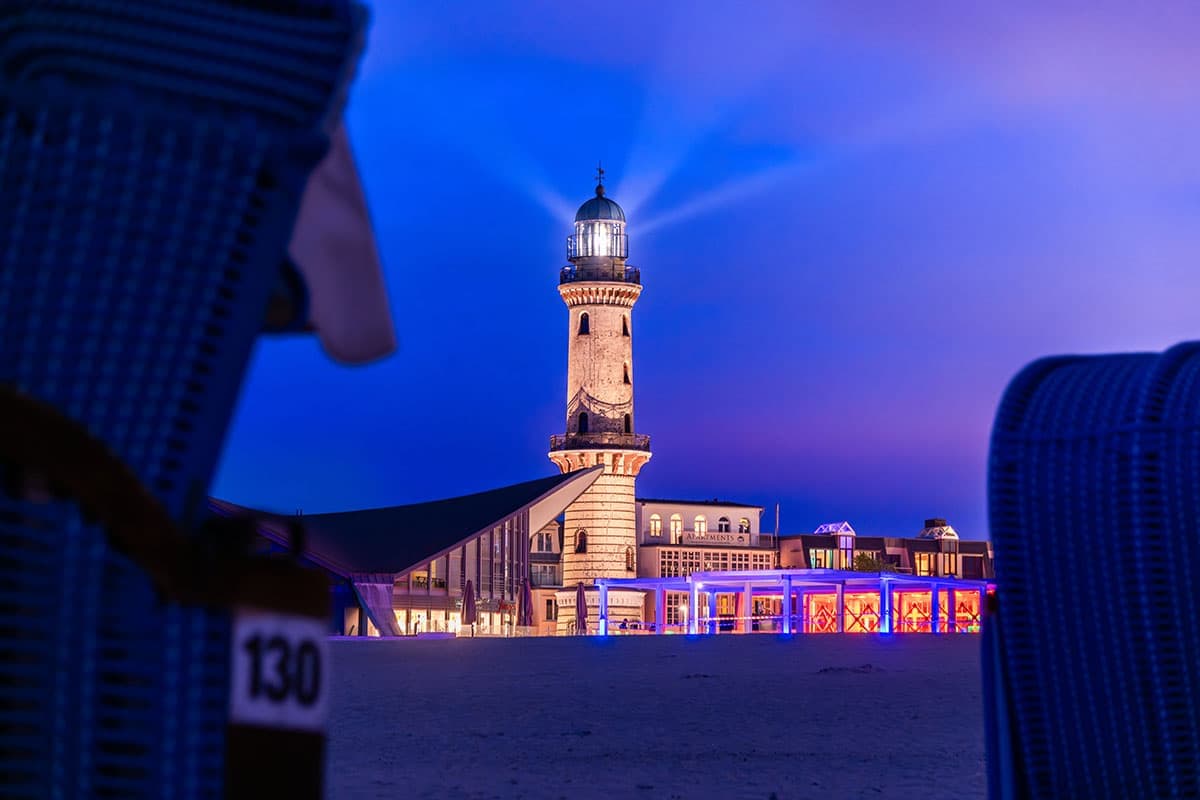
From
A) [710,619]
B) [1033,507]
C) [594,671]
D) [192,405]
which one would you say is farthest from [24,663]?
[710,619]

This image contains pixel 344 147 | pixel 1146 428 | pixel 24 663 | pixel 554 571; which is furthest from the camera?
pixel 554 571

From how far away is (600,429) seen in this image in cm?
6212

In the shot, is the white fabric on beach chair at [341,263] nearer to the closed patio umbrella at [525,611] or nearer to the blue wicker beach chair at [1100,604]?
the blue wicker beach chair at [1100,604]

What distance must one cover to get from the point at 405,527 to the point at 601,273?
51.4 ft

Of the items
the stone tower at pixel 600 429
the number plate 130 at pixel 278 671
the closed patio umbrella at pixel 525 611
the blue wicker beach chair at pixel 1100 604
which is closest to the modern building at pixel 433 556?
the closed patio umbrella at pixel 525 611

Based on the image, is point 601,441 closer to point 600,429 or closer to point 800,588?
point 600,429

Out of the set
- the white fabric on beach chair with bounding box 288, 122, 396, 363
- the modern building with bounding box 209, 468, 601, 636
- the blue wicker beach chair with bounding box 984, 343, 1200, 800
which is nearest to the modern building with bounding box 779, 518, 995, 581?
the modern building with bounding box 209, 468, 601, 636

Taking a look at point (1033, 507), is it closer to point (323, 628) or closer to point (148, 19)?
point (323, 628)

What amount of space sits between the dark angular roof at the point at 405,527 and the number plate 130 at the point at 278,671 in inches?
1724

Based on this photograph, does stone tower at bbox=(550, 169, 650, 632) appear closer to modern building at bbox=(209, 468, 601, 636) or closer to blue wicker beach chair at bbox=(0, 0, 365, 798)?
modern building at bbox=(209, 468, 601, 636)

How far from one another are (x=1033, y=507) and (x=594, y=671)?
15379 millimetres

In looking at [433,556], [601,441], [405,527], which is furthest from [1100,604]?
[601,441]

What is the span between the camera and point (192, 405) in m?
1.90

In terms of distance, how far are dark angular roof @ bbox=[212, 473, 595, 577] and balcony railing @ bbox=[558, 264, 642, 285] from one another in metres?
9.62
